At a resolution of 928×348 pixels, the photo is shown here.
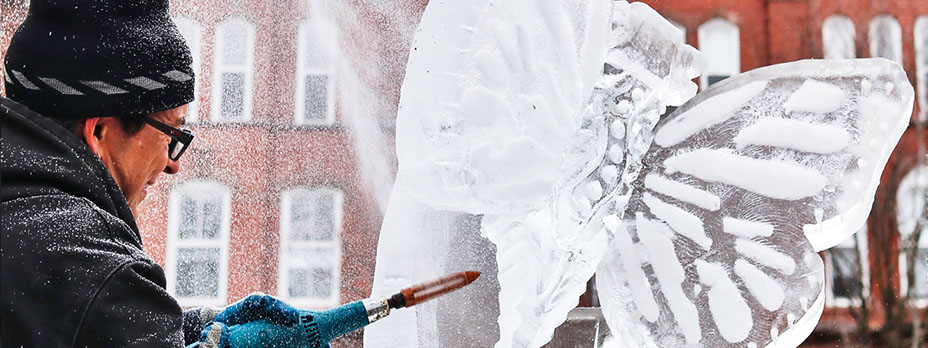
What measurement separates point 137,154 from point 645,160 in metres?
0.77

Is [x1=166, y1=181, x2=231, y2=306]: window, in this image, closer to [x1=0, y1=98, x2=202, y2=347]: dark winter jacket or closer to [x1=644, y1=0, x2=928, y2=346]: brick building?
[x1=0, y1=98, x2=202, y2=347]: dark winter jacket

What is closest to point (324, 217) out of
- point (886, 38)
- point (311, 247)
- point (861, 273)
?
point (311, 247)

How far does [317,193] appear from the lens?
7.29ft

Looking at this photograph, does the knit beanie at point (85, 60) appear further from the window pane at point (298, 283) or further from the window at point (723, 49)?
the window at point (723, 49)

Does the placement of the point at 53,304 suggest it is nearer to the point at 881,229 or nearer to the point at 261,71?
the point at 261,71

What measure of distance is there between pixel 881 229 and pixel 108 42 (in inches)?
264

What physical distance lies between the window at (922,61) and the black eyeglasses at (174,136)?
7.56m

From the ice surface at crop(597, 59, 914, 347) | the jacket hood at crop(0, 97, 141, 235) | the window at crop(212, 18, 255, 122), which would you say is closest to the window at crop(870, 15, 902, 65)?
the window at crop(212, 18, 255, 122)

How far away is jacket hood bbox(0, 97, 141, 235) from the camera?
864 millimetres

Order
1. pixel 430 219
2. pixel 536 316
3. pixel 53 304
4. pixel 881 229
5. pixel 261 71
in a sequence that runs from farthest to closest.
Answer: pixel 881 229 < pixel 261 71 < pixel 430 219 < pixel 536 316 < pixel 53 304

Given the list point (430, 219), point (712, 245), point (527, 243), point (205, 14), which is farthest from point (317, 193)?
point (712, 245)

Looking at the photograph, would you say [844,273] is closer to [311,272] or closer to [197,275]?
[311,272]

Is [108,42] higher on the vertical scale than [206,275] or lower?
higher

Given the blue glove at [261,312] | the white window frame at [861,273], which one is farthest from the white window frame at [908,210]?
the blue glove at [261,312]
